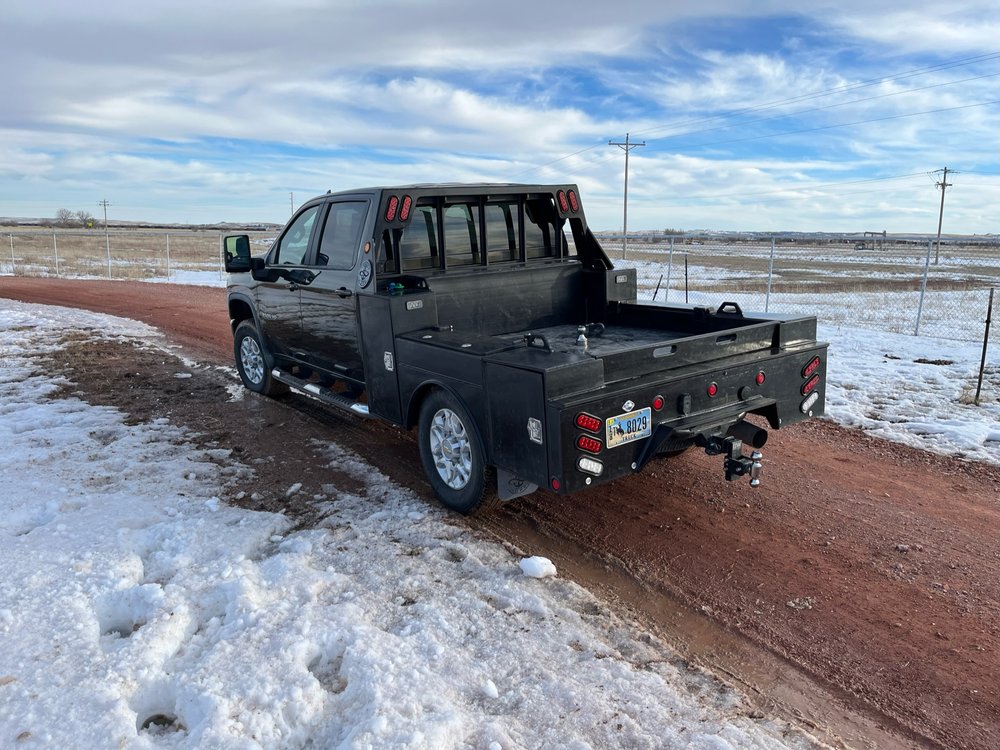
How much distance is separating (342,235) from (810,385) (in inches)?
146

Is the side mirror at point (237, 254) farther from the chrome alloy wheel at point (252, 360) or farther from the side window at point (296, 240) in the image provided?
the chrome alloy wheel at point (252, 360)

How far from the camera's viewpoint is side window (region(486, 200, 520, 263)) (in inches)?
242

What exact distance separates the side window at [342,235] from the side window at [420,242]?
35cm

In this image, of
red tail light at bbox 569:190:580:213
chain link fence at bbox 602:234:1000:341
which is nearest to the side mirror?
red tail light at bbox 569:190:580:213

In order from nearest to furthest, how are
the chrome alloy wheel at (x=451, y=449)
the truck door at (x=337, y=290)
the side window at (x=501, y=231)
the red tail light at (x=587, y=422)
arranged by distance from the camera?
the red tail light at (x=587, y=422) < the chrome alloy wheel at (x=451, y=449) < the truck door at (x=337, y=290) < the side window at (x=501, y=231)

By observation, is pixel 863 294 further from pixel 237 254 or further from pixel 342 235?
pixel 342 235

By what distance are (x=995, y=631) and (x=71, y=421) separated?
284 inches

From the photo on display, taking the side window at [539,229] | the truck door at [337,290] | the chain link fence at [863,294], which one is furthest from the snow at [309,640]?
the chain link fence at [863,294]

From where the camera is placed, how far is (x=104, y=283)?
22953 millimetres

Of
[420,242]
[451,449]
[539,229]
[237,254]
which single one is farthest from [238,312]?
[451,449]

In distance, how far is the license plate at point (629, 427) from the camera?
4.03 metres

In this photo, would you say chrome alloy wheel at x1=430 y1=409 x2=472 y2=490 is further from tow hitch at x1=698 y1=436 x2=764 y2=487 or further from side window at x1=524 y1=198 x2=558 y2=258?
side window at x1=524 y1=198 x2=558 y2=258

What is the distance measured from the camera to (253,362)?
800cm

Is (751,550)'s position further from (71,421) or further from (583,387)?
(71,421)
